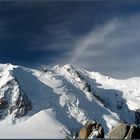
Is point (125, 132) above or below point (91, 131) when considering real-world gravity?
below

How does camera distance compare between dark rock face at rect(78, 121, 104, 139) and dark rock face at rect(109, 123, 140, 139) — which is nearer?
dark rock face at rect(109, 123, 140, 139)

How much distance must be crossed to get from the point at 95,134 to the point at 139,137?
15.7 metres

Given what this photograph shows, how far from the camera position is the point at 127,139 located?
159125mm

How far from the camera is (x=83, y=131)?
607 feet

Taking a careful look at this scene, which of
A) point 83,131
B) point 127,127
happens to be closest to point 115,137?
point 127,127

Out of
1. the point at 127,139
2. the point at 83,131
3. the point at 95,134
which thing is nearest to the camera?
the point at 127,139

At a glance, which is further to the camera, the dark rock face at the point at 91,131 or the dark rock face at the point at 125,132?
the dark rock face at the point at 91,131

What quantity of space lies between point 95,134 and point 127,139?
16406 millimetres

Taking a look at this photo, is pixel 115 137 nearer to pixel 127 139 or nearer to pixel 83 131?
pixel 127 139

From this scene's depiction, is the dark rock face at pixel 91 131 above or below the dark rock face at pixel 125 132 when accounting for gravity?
above

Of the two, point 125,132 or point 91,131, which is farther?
point 91,131

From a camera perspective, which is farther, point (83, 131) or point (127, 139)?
point (83, 131)

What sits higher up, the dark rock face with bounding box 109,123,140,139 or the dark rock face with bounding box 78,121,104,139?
the dark rock face with bounding box 78,121,104,139

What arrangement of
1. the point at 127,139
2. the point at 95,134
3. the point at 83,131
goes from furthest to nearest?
the point at 83,131, the point at 95,134, the point at 127,139
